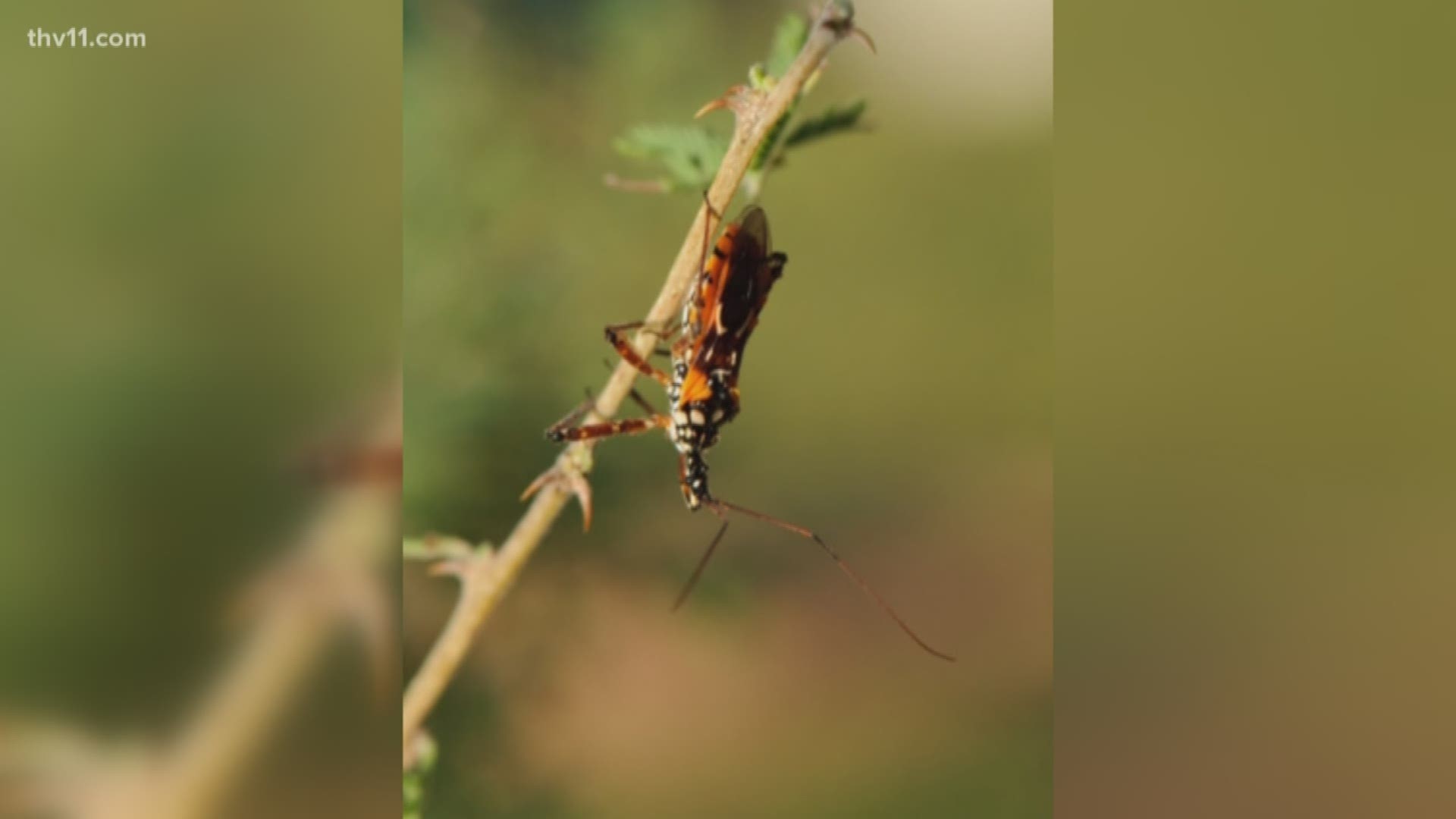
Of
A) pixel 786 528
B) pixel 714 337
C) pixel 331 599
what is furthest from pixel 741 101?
pixel 786 528

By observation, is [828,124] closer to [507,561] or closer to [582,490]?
[582,490]

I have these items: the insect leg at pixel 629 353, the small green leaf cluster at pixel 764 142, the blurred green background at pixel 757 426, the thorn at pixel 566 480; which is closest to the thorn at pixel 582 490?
the thorn at pixel 566 480

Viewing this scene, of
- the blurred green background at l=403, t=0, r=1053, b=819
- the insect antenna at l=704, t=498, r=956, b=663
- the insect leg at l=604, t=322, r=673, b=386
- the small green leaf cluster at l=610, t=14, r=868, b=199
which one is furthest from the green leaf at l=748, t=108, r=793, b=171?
the blurred green background at l=403, t=0, r=1053, b=819

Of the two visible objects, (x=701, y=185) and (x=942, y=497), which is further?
(x=942, y=497)

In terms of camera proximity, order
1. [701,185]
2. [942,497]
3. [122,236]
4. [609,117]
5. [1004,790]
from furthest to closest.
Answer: [942,497] → [1004,790] → [609,117] → [701,185] → [122,236]

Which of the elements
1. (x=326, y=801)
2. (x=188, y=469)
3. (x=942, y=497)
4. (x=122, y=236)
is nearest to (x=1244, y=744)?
(x=326, y=801)

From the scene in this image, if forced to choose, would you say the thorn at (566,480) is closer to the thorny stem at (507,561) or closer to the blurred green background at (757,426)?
the thorny stem at (507,561)

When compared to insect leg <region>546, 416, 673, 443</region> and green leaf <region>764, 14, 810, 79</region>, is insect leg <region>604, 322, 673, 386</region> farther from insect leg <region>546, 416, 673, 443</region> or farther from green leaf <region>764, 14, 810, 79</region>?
green leaf <region>764, 14, 810, 79</region>

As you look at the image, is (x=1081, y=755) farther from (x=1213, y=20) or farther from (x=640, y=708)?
(x=640, y=708)
